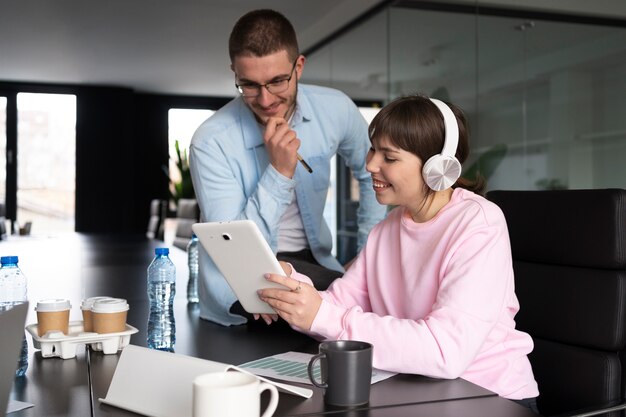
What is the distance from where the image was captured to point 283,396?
1065 mm

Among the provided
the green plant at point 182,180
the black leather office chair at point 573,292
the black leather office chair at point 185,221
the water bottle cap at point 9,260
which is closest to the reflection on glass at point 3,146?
the green plant at point 182,180

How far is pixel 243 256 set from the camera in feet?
4.41

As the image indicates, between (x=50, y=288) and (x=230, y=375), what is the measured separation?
196cm

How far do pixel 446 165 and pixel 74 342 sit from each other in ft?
2.54

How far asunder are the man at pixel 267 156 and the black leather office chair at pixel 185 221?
264cm

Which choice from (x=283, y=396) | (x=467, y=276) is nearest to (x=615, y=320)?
(x=467, y=276)

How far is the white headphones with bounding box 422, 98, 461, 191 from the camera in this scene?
135cm

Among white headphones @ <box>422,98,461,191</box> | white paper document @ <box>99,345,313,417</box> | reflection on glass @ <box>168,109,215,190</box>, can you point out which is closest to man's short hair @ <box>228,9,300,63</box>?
white headphones @ <box>422,98,461,191</box>

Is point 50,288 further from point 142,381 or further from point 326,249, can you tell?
point 142,381

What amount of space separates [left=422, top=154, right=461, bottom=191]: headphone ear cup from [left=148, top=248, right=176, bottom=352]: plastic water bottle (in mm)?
627

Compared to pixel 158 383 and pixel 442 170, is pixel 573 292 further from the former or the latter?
pixel 158 383

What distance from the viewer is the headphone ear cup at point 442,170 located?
1348mm

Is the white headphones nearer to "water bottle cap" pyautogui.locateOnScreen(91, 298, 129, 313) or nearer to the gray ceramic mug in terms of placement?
the gray ceramic mug

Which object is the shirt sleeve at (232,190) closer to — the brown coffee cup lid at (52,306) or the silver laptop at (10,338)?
the brown coffee cup lid at (52,306)
